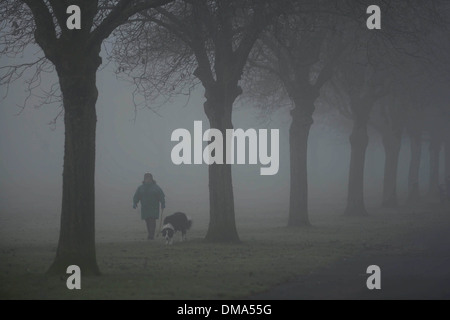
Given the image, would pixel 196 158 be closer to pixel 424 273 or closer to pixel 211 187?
pixel 211 187

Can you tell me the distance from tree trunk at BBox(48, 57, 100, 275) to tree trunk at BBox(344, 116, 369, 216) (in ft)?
85.7

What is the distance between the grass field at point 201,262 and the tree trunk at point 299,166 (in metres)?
1.17

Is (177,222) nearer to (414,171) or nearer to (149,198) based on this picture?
(149,198)

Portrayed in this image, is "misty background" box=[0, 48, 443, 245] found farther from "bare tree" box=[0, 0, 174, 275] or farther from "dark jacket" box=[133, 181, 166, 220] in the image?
"bare tree" box=[0, 0, 174, 275]

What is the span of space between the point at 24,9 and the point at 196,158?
11668 cm

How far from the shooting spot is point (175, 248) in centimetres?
2256

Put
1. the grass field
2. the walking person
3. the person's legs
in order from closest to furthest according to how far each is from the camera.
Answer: the grass field, the person's legs, the walking person

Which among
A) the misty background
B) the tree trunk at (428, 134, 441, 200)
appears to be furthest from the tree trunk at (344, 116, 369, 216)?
the tree trunk at (428, 134, 441, 200)

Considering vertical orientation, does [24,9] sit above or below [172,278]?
above

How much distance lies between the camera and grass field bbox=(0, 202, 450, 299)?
13578 millimetres

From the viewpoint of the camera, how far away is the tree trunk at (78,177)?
1580 cm

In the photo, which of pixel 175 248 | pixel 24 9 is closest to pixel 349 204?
pixel 175 248

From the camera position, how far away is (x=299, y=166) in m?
33.5

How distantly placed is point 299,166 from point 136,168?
303 feet
